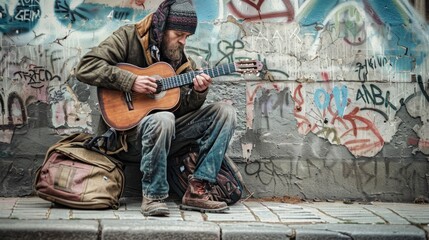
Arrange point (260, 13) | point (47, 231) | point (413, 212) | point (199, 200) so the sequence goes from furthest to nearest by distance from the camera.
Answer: point (260, 13)
point (413, 212)
point (199, 200)
point (47, 231)

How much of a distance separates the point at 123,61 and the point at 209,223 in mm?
1541

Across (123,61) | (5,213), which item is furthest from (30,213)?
(123,61)

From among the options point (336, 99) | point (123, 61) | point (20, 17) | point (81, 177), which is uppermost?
point (20, 17)

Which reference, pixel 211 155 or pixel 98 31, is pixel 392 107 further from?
pixel 98 31

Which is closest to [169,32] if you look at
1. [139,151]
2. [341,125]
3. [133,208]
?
[139,151]

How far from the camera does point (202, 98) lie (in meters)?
5.73

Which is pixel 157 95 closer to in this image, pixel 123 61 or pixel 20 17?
pixel 123 61

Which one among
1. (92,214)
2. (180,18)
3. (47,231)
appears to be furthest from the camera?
(180,18)

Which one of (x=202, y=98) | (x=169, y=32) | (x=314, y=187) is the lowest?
(x=314, y=187)

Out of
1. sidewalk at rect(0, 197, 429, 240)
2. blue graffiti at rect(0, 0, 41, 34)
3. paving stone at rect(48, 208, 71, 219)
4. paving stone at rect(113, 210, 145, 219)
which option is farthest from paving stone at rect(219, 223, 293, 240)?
blue graffiti at rect(0, 0, 41, 34)

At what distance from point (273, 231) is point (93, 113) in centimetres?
221

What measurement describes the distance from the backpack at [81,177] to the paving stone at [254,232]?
3.31ft

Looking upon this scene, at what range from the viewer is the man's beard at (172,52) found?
5.80 meters

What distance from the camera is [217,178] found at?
5.82m
